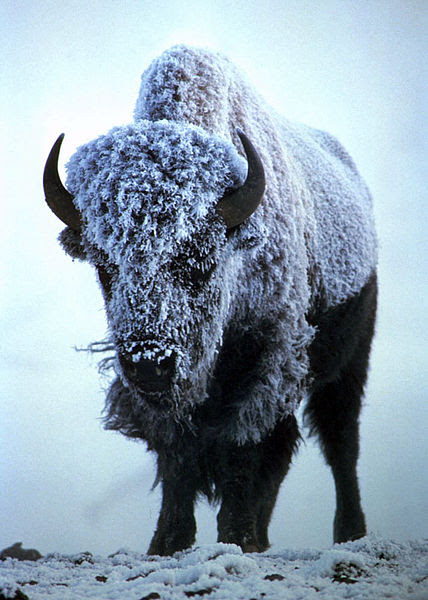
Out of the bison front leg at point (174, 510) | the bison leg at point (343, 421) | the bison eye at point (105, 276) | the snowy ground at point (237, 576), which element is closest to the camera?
the snowy ground at point (237, 576)

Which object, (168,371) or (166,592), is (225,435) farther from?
(166,592)

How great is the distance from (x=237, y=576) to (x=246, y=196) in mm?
1479

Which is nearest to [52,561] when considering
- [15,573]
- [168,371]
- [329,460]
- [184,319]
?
[15,573]

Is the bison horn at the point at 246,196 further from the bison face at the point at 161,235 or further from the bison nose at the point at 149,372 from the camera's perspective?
the bison nose at the point at 149,372

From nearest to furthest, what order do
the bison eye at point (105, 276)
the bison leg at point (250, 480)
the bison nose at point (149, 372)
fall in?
the bison nose at point (149, 372), the bison eye at point (105, 276), the bison leg at point (250, 480)

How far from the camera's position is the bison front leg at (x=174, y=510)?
11.0 feet

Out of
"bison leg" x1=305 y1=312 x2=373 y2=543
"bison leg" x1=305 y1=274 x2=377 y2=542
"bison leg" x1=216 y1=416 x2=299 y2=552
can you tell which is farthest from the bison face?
"bison leg" x1=305 y1=312 x2=373 y2=543

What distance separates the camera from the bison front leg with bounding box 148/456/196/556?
3.36 meters

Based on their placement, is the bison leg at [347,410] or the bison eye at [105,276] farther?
the bison leg at [347,410]

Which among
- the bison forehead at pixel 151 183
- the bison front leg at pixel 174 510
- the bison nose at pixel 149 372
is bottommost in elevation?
the bison front leg at pixel 174 510

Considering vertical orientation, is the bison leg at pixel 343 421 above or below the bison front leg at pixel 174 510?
above

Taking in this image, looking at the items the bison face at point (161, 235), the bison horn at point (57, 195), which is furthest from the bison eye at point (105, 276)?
the bison horn at point (57, 195)

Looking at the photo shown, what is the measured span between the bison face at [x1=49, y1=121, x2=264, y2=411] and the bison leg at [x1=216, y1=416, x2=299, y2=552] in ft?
2.11

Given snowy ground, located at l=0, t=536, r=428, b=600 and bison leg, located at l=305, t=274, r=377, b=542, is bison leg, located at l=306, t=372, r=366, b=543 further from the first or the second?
snowy ground, located at l=0, t=536, r=428, b=600
